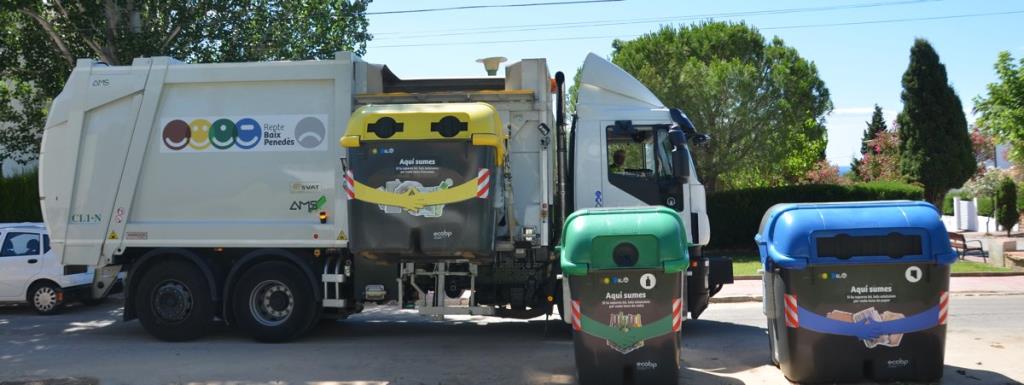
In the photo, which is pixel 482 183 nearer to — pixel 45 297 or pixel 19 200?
pixel 45 297

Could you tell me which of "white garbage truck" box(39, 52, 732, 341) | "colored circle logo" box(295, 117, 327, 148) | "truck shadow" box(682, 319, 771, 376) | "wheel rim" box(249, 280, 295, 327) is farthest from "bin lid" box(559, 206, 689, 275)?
"wheel rim" box(249, 280, 295, 327)

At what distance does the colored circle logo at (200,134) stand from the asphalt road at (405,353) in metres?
2.25

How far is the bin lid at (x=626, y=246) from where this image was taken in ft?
23.1

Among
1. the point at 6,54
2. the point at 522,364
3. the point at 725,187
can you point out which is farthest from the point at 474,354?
the point at 725,187

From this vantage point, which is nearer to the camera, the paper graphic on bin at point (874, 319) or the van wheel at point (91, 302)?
the paper graphic on bin at point (874, 319)

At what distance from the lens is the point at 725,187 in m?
27.4

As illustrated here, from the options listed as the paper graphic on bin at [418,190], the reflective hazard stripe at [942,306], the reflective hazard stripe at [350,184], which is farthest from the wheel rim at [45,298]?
the reflective hazard stripe at [942,306]

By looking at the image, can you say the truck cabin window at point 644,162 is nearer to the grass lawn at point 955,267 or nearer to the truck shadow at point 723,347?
the truck shadow at point 723,347

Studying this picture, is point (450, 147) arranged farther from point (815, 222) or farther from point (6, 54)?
point (6, 54)

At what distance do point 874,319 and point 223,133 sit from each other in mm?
6921

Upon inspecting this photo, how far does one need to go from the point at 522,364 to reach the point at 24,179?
15503 mm

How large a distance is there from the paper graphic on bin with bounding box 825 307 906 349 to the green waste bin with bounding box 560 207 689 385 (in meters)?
1.31

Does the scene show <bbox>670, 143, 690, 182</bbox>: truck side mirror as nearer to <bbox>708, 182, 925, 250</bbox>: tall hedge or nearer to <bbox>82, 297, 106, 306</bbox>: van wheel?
<bbox>82, 297, 106, 306</bbox>: van wheel

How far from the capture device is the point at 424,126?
8.28 m
